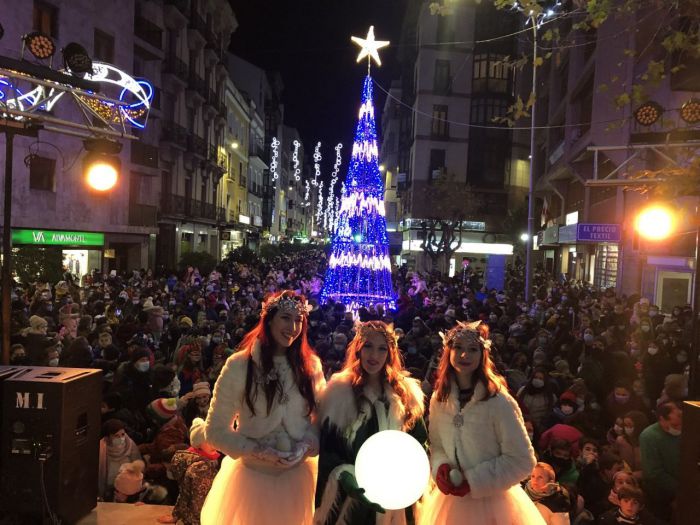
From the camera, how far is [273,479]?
341cm

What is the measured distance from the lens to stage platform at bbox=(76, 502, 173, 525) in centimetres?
411

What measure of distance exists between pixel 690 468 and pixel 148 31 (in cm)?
2893

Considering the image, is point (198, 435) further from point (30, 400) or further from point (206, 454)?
point (30, 400)

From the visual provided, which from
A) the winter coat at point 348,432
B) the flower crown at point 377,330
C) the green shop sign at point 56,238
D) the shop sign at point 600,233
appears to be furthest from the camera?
the green shop sign at point 56,238

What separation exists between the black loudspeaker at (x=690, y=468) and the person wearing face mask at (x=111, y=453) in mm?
4293

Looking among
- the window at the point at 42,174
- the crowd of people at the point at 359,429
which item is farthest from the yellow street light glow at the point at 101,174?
the window at the point at 42,174

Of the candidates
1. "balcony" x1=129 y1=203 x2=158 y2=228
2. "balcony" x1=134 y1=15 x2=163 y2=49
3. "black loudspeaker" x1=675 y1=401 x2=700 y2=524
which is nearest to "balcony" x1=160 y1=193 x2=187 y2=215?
"balcony" x1=129 y1=203 x2=158 y2=228

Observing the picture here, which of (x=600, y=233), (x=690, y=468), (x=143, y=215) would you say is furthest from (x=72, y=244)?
(x=690, y=468)

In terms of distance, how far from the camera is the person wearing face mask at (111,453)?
478cm

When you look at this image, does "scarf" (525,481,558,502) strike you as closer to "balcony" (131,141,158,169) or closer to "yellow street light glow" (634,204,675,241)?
"yellow street light glow" (634,204,675,241)

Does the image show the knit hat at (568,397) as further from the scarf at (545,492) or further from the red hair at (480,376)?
the red hair at (480,376)

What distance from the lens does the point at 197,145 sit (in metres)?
33.6

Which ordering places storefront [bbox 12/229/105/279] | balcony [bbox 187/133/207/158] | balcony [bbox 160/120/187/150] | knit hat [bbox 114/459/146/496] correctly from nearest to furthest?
1. knit hat [bbox 114/459/146/496]
2. storefront [bbox 12/229/105/279]
3. balcony [bbox 160/120/187/150]
4. balcony [bbox 187/133/207/158]

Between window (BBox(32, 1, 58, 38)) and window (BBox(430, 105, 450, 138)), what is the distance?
29.2 metres
